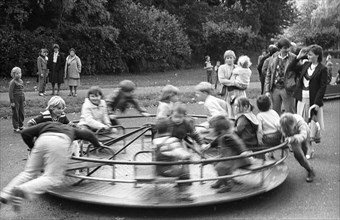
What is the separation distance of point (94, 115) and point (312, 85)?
3833 mm

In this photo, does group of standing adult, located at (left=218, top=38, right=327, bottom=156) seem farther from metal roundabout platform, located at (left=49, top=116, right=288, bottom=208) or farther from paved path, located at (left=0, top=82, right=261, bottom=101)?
paved path, located at (left=0, top=82, right=261, bottom=101)

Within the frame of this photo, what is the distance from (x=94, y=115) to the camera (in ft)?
28.1

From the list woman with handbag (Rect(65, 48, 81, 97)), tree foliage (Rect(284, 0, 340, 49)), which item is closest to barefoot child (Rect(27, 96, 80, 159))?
woman with handbag (Rect(65, 48, 81, 97))

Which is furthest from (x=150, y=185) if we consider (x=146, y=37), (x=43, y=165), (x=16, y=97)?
(x=146, y=37)

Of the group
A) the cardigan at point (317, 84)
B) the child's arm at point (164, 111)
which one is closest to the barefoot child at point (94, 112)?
the child's arm at point (164, 111)

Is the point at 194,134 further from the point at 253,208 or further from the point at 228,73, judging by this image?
the point at 228,73

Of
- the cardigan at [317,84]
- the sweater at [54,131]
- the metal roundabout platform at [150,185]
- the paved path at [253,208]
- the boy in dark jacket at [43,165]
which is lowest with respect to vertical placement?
the paved path at [253,208]

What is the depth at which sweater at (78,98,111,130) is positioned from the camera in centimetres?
843

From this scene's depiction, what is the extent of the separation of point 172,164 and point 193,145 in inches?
67.5

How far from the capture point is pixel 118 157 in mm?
8570

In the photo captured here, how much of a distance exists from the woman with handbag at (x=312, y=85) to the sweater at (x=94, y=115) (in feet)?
11.5

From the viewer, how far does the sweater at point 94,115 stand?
843 cm

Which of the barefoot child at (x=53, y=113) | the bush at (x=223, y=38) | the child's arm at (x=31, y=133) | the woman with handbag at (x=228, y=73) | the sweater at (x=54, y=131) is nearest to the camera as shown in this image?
the sweater at (x=54, y=131)

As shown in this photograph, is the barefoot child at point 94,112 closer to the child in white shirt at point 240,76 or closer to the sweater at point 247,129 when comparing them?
the sweater at point 247,129
